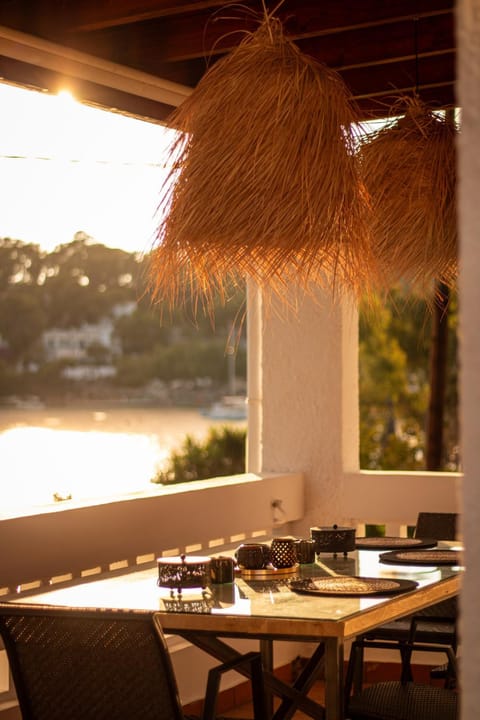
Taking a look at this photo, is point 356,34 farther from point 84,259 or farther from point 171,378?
point 171,378

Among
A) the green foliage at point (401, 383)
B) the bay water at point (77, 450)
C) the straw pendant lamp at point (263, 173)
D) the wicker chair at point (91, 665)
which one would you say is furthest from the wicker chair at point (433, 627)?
the green foliage at point (401, 383)

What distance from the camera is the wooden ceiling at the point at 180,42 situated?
11.5ft

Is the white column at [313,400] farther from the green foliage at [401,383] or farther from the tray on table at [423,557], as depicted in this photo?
the green foliage at [401,383]

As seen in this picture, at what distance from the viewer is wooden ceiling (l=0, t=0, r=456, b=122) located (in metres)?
3.50

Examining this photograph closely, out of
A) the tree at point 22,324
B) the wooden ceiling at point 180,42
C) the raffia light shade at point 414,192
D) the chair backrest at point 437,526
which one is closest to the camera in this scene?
the raffia light shade at point 414,192

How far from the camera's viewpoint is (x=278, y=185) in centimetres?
261

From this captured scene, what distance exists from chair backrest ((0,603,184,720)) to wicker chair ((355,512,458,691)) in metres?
1.23

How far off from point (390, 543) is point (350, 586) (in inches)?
32.0

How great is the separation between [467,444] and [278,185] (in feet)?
6.08

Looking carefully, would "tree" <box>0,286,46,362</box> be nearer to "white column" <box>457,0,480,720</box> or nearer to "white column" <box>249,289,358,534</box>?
"white column" <box>249,289,358,534</box>

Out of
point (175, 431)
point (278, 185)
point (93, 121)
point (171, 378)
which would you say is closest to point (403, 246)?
point (278, 185)

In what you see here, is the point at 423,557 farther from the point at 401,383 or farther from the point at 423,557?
the point at 401,383

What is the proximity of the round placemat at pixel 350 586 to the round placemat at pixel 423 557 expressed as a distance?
11.4 inches

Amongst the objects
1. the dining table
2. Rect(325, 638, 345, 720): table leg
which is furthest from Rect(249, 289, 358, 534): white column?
Rect(325, 638, 345, 720): table leg
